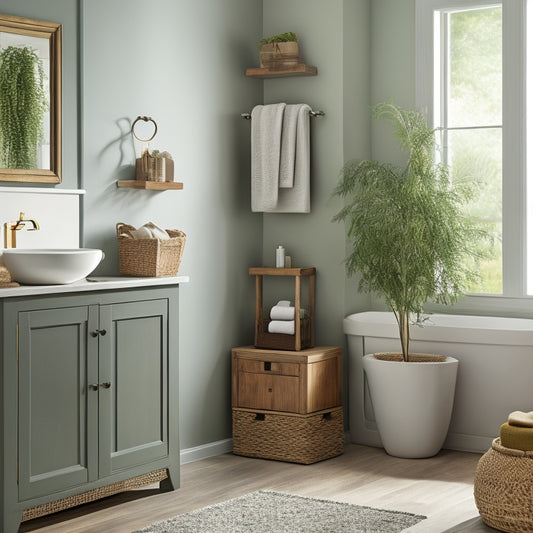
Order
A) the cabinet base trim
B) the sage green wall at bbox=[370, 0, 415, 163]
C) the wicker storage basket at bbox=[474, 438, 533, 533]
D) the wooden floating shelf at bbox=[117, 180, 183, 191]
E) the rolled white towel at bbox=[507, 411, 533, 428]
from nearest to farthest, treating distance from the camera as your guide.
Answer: the wicker storage basket at bbox=[474, 438, 533, 533], the rolled white towel at bbox=[507, 411, 533, 428], the cabinet base trim, the wooden floating shelf at bbox=[117, 180, 183, 191], the sage green wall at bbox=[370, 0, 415, 163]

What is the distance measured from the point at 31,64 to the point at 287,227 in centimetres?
181

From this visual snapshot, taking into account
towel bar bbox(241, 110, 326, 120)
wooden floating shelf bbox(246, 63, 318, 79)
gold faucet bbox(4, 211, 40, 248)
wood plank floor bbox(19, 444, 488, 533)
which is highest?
wooden floating shelf bbox(246, 63, 318, 79)

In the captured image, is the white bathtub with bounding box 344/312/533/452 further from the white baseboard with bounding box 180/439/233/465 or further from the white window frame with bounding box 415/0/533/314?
the white baseboard with bounding box 180/439/233/465

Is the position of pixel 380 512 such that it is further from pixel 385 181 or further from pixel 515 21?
pixel 515 21

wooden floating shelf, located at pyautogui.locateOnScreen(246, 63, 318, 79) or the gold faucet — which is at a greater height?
wooden floating shelf, located at pyautogui.locateOnScreen(246, 63, 318, 79)

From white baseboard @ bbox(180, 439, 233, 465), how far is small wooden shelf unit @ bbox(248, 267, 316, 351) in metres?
0.54

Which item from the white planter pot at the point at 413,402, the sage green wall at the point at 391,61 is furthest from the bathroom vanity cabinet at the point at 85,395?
the sage green wall at the point at 391,61

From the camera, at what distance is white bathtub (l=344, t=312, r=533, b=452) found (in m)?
4.60

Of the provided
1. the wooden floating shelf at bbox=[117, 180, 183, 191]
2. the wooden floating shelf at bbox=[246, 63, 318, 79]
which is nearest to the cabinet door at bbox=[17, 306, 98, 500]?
the wooden floating shelf at bbox=[117, 180, 183, 191]

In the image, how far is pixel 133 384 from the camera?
387 centimetres

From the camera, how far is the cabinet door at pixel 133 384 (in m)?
3.73

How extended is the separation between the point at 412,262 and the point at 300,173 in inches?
31.4

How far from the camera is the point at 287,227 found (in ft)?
16.9

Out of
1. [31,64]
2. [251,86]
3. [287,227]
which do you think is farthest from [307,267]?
[31,64]
